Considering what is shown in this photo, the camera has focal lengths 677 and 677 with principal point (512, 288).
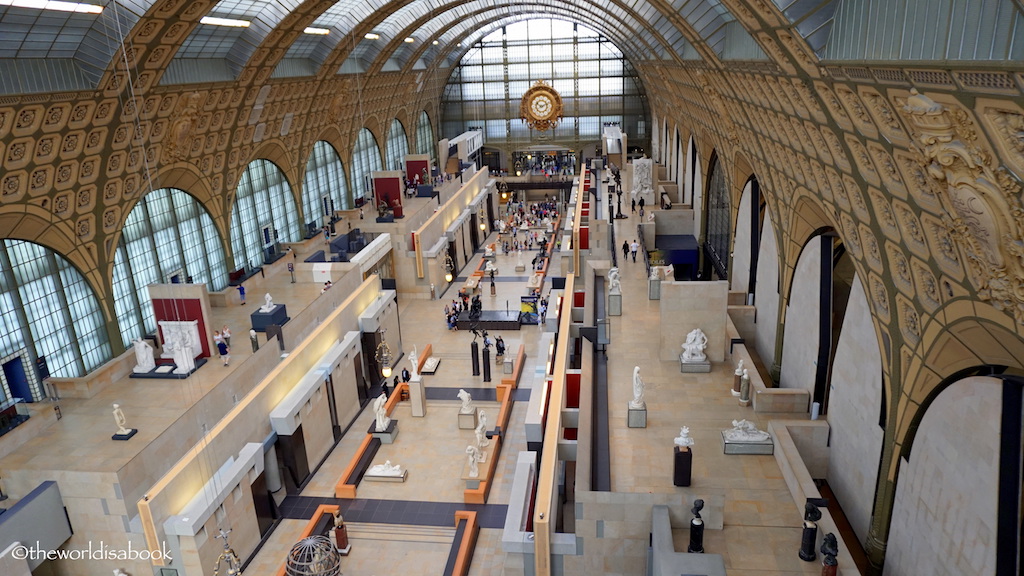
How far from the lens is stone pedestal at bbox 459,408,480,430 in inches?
904

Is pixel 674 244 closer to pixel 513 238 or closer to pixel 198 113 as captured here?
pixel 513 238

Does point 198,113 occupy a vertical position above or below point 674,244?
above

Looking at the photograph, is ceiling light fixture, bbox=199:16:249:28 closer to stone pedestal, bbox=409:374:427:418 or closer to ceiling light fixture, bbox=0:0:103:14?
ceiling light fixture, bbox=0:0:103:14

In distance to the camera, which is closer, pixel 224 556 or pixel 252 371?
pixel 224 556

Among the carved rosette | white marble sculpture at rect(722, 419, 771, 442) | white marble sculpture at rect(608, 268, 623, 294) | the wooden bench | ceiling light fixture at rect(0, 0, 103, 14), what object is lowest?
the wooden bench

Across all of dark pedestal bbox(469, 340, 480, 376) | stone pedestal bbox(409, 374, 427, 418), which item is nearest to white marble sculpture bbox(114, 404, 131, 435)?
stone pedestal bbox(409, 374, 427, 418)

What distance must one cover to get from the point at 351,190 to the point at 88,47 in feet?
83.8

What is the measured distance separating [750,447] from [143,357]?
54.4 feet

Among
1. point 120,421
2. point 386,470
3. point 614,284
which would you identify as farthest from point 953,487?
point 120,421

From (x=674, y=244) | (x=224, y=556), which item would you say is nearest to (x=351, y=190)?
(x=674, y=244)

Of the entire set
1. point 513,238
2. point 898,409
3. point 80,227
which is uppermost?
point 80,227

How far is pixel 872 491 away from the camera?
13.2 metres

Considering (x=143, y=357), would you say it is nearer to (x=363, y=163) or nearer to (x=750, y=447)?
(x=750, y=447)

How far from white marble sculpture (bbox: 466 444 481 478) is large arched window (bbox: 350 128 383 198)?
1133 inches
